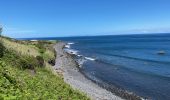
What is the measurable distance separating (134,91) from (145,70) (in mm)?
20996

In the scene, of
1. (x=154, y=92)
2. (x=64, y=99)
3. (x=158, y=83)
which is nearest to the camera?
(x=64, y=99)

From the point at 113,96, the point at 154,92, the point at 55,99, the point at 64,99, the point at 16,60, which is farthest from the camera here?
the point at 154,92

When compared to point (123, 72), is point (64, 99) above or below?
above

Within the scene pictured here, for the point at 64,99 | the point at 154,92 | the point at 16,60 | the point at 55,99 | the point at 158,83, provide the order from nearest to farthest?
1. the point at 55,99
2. the point at 64,99
3. the point at 16,60
4. the point at 154,92
5. the point at 158,83

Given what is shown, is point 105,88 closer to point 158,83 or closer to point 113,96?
point 113,96

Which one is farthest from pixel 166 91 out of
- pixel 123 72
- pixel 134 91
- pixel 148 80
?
pixel 123 72

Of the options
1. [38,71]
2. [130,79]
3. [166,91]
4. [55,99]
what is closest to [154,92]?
[166,91]

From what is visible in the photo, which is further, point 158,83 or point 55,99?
point 158,83

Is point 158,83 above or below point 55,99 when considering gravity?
below

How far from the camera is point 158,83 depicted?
4819 centimetres

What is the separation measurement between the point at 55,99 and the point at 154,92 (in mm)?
24230

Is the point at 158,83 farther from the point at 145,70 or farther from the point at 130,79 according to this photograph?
the point at 145,70

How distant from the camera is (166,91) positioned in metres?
42.0

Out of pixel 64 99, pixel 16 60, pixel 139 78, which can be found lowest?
pixel 139 78
